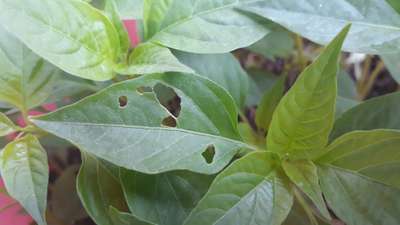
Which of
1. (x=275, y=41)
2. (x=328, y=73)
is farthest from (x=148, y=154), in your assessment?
(x=275, y=41)

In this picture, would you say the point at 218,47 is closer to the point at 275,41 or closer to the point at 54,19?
the point at 54,19

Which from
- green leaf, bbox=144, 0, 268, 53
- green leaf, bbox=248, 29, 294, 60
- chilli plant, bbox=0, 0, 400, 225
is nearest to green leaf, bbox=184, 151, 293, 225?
chilli plant, bbox=0, 0, 400, 225

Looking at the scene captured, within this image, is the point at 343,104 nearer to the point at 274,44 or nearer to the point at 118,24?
the point at 274,44

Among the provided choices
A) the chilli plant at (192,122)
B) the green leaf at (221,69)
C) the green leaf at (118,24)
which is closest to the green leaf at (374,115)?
the chilli plant at (192,122)

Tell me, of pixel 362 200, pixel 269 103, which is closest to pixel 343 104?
pixel 269 103

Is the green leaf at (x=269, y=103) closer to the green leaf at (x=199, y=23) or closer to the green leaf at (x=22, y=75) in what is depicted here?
the green leaf at (x=199, y=23)

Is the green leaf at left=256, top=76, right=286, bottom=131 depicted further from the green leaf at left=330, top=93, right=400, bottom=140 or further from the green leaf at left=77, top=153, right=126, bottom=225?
the green leaf at left=77, top=153, right=126, bottom=225
